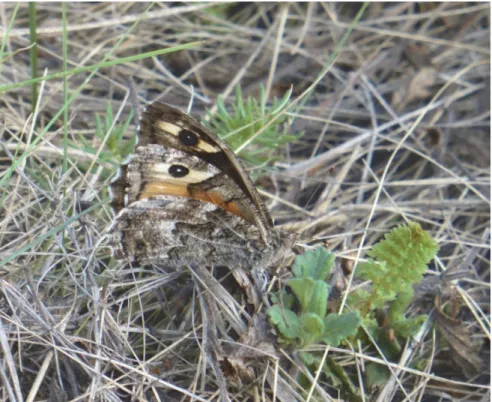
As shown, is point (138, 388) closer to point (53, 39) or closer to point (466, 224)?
point (466, 224)

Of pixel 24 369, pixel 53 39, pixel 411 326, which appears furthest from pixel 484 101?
pixel 24 369

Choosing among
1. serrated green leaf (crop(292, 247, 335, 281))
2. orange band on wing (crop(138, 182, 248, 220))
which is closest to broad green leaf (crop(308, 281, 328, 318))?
serrated green leaf (crop(292, 247, 335, 281))

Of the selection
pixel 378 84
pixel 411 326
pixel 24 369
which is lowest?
pixel 24 369

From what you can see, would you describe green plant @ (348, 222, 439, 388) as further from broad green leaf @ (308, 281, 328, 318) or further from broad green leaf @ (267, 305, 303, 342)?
broad green leaf @ (267, 305, 303, 342)

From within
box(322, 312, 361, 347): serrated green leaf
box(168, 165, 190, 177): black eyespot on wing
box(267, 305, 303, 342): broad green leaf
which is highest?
box(168, 165, 190, 177): black eyespot on wing

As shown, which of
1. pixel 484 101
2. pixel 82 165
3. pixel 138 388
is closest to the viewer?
pixel 138 388

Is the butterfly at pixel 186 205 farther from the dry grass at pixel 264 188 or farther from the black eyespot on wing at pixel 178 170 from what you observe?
the dry grass at pixel 264 188
